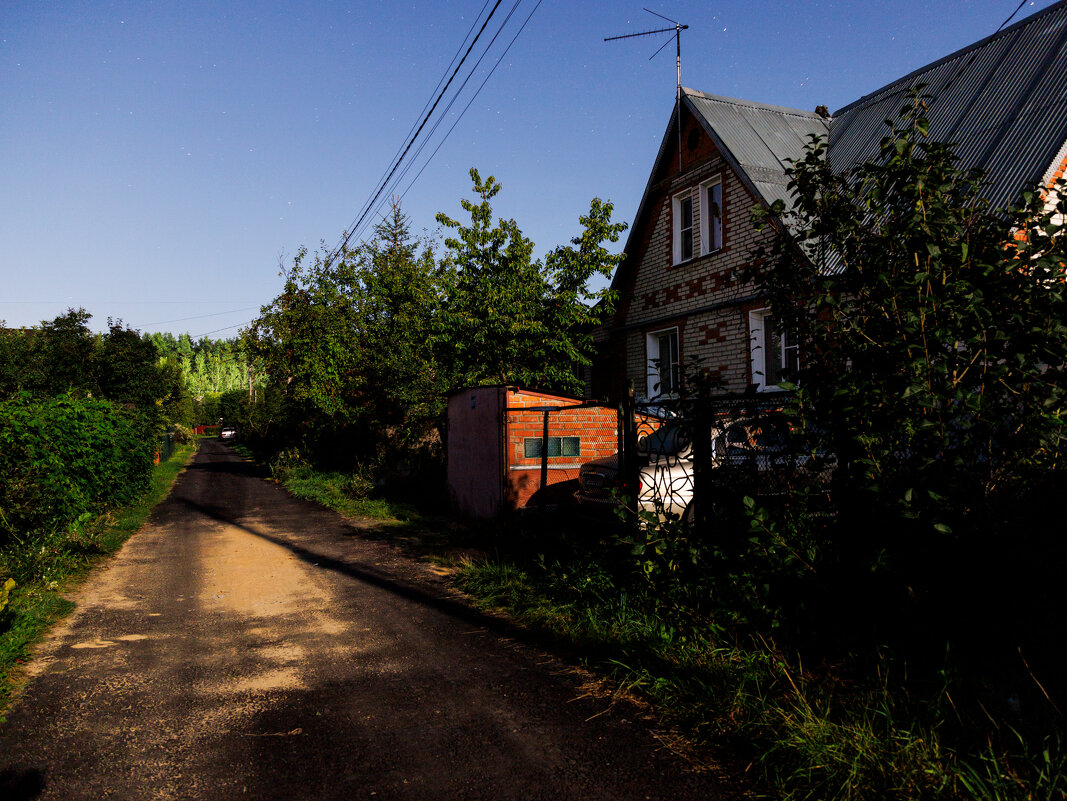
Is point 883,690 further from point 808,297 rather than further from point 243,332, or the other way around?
point 243,332

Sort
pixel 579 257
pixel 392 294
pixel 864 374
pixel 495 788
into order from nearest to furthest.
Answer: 1. pixel 495 788
2. pixel 864 374
3. pixel 579 257
4. pixel 392 294

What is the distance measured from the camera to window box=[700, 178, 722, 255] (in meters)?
14.2

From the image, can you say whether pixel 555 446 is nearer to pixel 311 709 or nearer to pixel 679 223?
pixel 311 709

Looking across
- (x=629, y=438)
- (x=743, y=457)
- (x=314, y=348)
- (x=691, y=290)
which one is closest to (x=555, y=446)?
(x=629, y=438)

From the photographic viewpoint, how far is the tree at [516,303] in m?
14.8

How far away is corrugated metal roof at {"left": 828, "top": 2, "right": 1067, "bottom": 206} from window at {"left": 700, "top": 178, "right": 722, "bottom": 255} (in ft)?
8.15

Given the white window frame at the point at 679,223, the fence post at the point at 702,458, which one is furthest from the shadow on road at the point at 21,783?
the white window frame at the point at 679,223

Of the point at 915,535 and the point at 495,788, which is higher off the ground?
the point at 915,535

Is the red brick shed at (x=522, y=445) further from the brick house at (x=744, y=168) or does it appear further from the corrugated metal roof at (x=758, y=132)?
the corrugated metal roof at (x=758, y=132)

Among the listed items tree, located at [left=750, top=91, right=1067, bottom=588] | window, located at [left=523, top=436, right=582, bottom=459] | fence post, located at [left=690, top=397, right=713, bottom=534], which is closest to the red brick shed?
window, located at [left=523, top=436, right=582, bottom=459]

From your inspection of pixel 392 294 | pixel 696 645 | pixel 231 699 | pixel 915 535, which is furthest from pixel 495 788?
pixel 392 294

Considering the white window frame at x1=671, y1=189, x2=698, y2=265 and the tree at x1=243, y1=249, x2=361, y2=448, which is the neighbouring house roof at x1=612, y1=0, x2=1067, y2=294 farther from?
the tree at x1=243, y1=249, x2=361, y2=448

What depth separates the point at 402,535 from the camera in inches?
419

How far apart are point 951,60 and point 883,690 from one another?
15051mm
